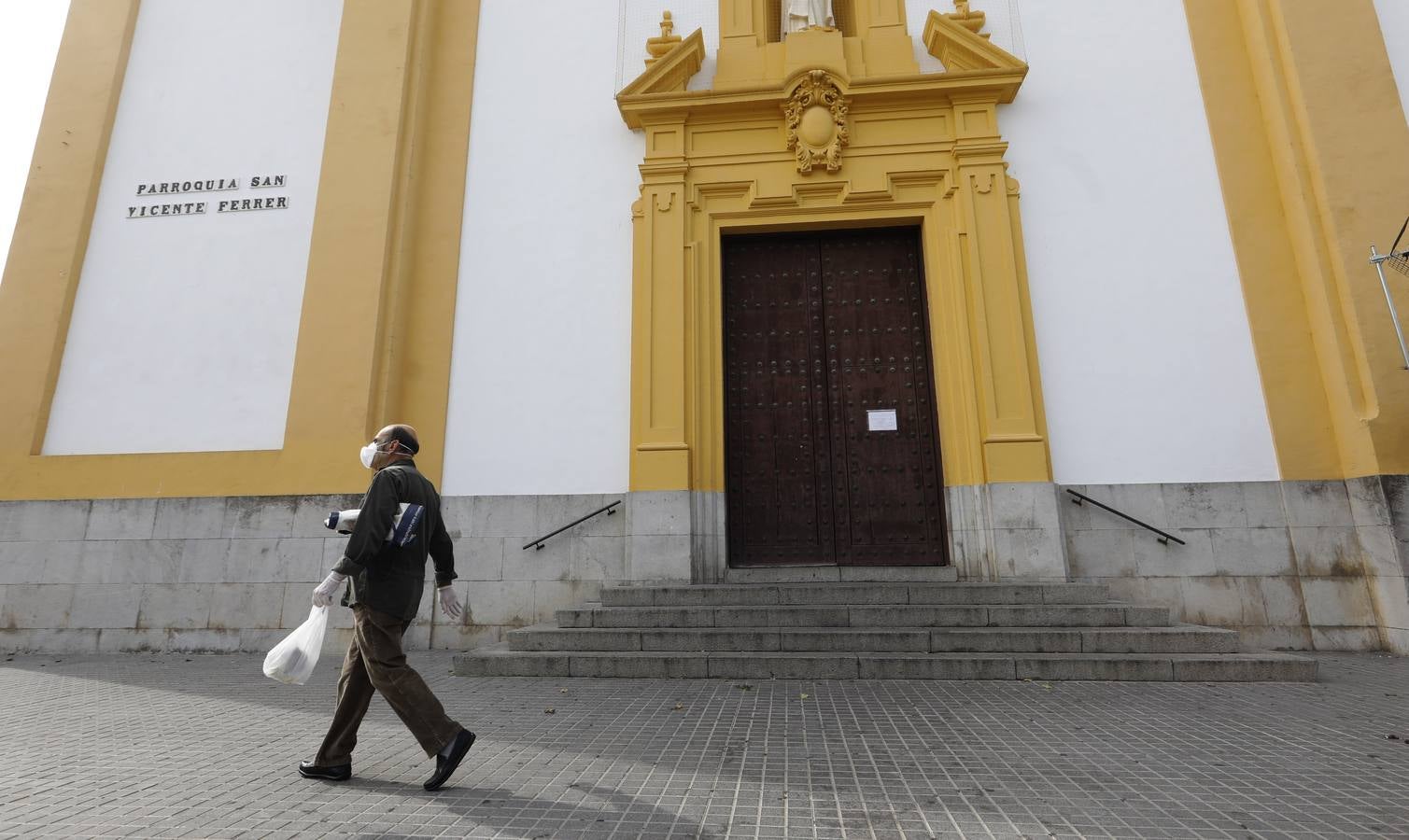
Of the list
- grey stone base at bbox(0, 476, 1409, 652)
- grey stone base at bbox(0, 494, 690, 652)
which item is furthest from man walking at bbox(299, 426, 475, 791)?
grey stone base at bbox(0, 494, 690, 652)

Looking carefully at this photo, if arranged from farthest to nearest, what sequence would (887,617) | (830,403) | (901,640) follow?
(830,403) → (887,617) → (901,640)

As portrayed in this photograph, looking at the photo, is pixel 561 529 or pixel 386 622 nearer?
pixel 386 622

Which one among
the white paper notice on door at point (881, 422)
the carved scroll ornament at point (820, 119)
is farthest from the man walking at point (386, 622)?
the carved scroll ornament at point (820, 119)

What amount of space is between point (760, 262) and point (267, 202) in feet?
20.0

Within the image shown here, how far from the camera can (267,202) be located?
841cm

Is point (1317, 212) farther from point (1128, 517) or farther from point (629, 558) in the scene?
point (629, 558)

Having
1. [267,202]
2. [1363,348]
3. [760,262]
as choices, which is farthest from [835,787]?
[267,202]

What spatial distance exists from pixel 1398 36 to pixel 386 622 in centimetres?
1140

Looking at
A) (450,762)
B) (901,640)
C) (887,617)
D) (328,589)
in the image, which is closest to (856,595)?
(887,617)

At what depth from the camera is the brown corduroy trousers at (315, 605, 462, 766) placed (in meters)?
3.11

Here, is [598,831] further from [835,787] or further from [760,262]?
[760,262]

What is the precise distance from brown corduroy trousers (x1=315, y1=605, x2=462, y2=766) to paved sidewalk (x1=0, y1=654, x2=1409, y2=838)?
20 cm

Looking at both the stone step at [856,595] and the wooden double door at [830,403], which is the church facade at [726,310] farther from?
the stone step at [856,595]

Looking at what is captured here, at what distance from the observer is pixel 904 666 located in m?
5.29
